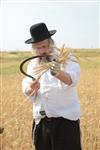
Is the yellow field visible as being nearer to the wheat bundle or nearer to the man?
the man

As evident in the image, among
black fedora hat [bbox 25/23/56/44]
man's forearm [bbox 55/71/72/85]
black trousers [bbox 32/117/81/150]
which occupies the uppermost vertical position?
black fedora hat [bbox 25/23/56/44]

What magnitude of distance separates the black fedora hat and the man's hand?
35 centimetres

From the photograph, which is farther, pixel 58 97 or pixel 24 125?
pixel 24 125

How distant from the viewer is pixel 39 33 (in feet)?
14.3

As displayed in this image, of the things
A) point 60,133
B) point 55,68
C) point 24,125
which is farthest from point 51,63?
point 24,125

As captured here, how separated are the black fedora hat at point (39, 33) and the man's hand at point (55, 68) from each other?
1.15ft

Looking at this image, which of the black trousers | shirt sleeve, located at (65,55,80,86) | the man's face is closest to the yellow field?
the black trousers

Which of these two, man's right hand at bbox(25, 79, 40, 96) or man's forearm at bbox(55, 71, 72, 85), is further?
man's right hand at bbox(25, 79, 40, 96)

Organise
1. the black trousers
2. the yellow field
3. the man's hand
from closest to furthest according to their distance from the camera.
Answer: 1. the man's hand
2. the black trousers
3. the yellow field

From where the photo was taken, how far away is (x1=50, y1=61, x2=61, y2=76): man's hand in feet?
13.0

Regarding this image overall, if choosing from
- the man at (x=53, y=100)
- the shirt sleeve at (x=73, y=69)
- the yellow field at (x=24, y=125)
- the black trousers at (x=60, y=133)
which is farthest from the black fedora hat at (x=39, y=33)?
the yellow field at (x=24, y=125)

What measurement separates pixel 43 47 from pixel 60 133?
0.83m

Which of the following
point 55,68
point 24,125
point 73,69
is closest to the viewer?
point 55,68

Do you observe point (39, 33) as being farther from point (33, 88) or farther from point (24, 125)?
point (24, 125)
